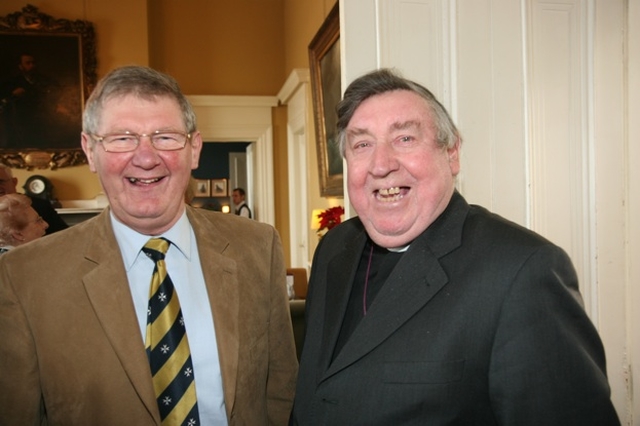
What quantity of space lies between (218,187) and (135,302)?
428 inches

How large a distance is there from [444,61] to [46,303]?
5.06ft

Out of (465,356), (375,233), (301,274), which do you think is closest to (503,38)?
(375,233)

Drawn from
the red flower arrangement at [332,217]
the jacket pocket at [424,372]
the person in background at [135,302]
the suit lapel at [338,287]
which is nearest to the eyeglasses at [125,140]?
the person in background at [135,302]

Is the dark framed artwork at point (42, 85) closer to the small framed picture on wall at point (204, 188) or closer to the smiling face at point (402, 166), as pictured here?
the small framed picture on wall at point (204, 188)

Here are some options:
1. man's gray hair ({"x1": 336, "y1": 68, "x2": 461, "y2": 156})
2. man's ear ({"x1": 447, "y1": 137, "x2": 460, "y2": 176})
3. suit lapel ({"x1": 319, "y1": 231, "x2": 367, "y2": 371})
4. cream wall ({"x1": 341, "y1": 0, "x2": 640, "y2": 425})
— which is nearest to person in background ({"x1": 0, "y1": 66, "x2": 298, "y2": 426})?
suit lapel ({"x1": 319, "y1": 231, "x2": 367, "y2": 371})

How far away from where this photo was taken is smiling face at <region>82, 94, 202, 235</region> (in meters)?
1.43

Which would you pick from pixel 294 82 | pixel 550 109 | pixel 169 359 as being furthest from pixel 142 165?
pixel 294 82

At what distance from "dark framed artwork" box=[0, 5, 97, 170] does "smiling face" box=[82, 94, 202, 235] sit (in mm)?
6025

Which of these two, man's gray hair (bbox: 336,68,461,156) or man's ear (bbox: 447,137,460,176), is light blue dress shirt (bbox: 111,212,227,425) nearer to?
man's gray hair (bbox: 336,68,461,156)

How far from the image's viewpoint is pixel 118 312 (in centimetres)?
142

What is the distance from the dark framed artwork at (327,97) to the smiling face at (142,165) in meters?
3.43

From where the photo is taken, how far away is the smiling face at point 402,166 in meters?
1.38

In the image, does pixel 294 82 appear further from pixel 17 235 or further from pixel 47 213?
pixel 17 235

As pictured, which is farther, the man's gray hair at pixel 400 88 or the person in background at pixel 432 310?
the man's gray hair at pixel 400 88
